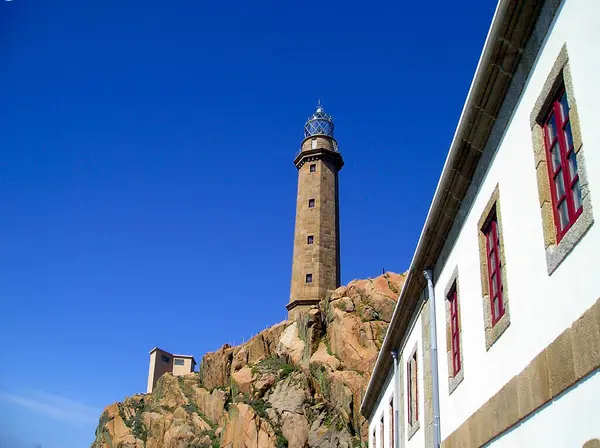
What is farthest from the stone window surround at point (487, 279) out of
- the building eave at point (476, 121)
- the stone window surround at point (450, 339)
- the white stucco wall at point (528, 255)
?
the stone window surround at point (450, 339)

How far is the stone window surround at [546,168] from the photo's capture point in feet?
19.4

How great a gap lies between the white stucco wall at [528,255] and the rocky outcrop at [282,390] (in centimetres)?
2643

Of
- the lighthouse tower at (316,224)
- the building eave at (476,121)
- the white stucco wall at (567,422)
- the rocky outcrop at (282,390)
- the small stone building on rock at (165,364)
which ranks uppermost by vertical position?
the lighthouse tower at (316,224)

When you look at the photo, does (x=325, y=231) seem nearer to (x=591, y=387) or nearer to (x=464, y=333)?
(x=464, y=333)

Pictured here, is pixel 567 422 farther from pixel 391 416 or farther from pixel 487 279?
pixel 391 416

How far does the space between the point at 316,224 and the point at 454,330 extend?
127 feet

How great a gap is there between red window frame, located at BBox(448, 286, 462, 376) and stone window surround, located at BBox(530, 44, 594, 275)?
416cm

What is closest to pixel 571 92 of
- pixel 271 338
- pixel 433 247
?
pixel 433 247

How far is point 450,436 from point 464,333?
6.32 ft

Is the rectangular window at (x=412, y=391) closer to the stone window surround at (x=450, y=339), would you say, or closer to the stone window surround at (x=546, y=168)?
the stone window surround at (x=450, y=339)

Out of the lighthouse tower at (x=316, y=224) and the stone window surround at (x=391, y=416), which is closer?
the stone window surround at (x=391, y=416)

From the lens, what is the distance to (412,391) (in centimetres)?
1479

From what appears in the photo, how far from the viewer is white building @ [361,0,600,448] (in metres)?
5.91

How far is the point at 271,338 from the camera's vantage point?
155ft
